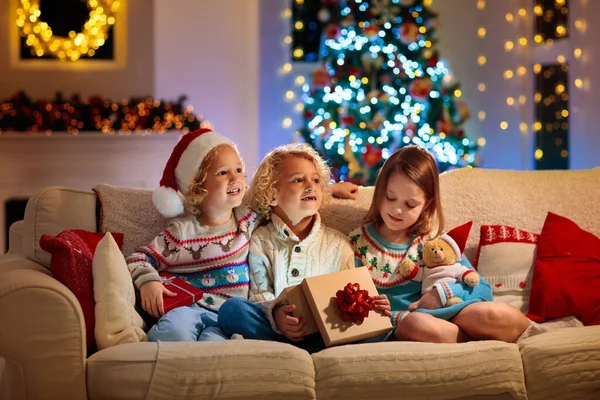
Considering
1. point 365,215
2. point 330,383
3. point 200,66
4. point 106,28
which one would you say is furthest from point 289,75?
point 330,383

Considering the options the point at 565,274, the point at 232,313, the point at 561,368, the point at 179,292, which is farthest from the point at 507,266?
the point at 179,292

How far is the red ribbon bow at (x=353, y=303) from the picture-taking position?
2289 mm

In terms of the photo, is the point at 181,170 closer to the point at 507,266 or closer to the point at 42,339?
the point at 42,339

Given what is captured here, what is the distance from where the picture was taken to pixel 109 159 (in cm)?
541

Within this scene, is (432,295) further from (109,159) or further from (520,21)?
(520,21)

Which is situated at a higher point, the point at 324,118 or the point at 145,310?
the point at 324,118

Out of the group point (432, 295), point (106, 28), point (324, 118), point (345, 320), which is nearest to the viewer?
point (345, 320)

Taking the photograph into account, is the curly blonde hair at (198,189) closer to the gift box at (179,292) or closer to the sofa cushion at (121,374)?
the gift box at (179,292)

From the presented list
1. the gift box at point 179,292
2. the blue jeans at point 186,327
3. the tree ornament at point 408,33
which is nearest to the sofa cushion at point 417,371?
the blue jeans at point 186,327

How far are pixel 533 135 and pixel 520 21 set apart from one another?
85 cm

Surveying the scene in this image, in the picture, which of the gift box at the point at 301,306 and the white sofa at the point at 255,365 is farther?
the gift box at the point at 301,306

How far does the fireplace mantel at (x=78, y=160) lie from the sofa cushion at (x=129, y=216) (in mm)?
2643

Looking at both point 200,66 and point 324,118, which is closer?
point 324,118

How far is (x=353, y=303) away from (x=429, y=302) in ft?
1.11
